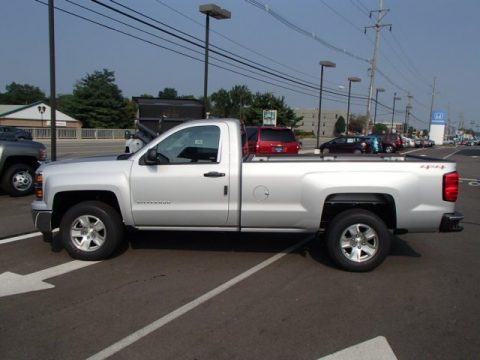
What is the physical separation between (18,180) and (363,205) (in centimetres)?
841

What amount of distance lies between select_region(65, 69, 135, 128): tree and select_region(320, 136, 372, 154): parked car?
5396 cm

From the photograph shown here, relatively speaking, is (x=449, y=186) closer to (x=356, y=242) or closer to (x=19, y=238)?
(x=356, y=242)

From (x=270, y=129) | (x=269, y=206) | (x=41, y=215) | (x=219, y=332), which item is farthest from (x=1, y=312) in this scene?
(x=270, y=129)

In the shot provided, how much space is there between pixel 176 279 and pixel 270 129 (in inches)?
479

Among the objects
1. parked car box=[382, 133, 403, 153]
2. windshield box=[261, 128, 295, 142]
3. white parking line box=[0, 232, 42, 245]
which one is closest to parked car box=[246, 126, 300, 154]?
windshield box=[261, 128, 295, 142]

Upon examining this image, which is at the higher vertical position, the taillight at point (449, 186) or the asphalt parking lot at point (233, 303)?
the taillight at point (449, 186)

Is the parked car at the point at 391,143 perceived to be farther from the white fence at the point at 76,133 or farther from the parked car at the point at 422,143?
the white fence at the point at 76,133

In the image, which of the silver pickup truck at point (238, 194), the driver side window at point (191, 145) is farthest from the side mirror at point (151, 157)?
the driver side window at point (191, 145)

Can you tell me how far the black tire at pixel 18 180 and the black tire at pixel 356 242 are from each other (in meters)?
8.14

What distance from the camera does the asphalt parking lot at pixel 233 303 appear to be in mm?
3521

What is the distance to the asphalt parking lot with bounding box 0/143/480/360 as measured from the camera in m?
3.52

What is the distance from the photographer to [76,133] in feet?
157

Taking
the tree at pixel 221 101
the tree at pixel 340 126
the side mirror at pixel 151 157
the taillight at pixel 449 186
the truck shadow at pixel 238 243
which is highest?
the tree at pixel 221 101

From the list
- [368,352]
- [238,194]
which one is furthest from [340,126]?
[368,352]
